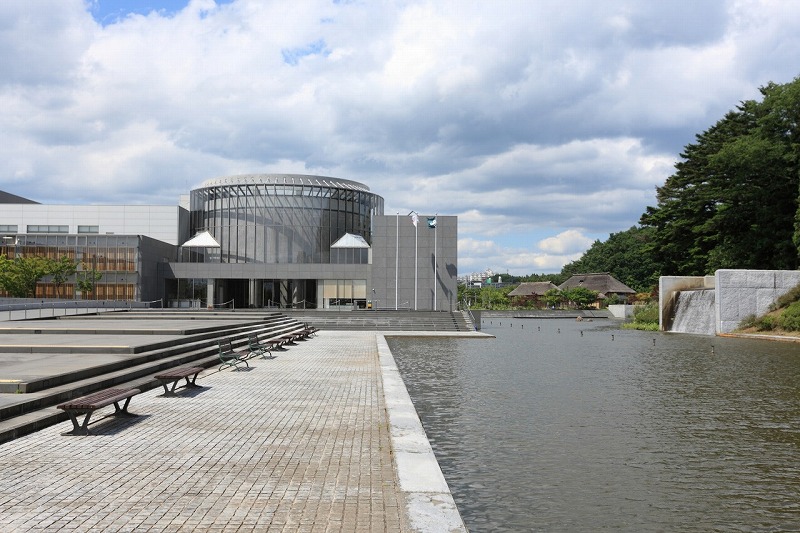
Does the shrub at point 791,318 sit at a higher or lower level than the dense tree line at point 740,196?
lower

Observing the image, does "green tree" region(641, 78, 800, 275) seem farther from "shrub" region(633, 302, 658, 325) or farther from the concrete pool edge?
the concrete pool edge

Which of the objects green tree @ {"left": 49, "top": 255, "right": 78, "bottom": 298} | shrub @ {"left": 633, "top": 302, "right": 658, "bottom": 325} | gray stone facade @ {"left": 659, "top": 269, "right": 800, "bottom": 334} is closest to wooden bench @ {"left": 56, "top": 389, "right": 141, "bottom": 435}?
gray stone facade @ {"left": 659, "top": 269, "right": 800, "bottom": 334}

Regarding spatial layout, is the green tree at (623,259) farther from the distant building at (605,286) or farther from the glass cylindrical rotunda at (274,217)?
the glass cylindrical rotunda at (274,217)

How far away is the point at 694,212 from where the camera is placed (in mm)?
68188

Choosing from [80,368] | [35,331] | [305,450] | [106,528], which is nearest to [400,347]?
[35,331]

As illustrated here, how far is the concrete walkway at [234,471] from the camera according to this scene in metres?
6.46

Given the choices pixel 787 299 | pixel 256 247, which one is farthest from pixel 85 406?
pixel 256 247

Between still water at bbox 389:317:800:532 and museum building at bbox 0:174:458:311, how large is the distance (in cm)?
3794

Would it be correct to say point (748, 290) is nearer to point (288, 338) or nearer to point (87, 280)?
point (288, 338)

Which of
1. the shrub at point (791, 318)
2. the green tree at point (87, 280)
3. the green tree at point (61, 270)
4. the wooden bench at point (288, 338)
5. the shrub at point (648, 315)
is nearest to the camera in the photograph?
the wooden bench at point (288, 338)

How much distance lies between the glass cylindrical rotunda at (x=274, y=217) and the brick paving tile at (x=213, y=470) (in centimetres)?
6134

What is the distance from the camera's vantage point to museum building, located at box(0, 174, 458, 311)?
202 feet

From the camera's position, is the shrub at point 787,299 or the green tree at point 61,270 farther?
the green tree at point 61,270

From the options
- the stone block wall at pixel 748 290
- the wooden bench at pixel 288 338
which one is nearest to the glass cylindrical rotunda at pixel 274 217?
the wooden bench at pixel 288 338
